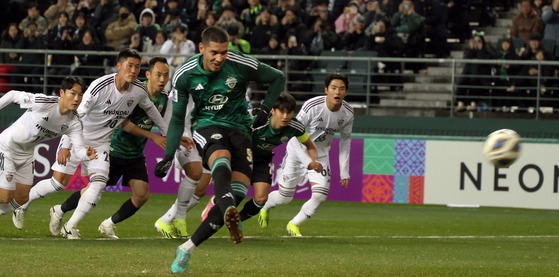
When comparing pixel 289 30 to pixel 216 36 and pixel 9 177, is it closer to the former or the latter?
pixel 9 177

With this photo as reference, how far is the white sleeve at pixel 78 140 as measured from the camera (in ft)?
34.4

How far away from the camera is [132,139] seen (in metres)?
11.1

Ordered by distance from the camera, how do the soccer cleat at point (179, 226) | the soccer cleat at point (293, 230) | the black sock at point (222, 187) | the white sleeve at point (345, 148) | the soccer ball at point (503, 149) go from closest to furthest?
the black sock at point (222, 187), the soccer ball at point (503, 149), the soccer cleat at point (179, 226), the soccer cleat at point (293, 230), the white sleeve at point (345, 148)

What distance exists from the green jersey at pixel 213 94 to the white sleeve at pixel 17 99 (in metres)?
2.64

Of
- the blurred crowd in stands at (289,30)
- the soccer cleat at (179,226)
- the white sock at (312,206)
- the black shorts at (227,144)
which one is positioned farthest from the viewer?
the blurred crowd in stands at (289,30)

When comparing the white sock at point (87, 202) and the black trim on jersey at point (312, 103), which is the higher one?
the black trim on jersey at point (312, 103)

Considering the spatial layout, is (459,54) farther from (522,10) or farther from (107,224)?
(107,224)

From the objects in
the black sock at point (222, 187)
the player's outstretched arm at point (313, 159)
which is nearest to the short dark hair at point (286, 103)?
the player's outstretched arm at point (313, 159)

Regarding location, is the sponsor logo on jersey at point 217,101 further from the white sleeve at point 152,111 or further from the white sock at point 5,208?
the white sock at point 5,208

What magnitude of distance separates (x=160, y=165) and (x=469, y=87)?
467 inches

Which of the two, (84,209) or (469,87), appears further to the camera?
(469,87)

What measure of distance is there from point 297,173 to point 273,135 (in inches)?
63.0

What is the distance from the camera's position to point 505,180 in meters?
17.5

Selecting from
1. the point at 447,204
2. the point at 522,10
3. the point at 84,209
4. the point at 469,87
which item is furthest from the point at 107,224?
the point at 522,10
